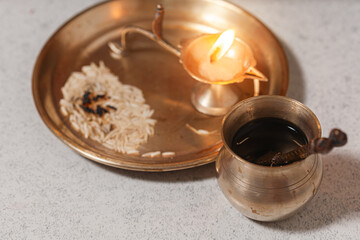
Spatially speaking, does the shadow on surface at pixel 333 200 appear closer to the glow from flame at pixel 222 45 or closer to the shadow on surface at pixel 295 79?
the shadow on surface at pixel 295 79

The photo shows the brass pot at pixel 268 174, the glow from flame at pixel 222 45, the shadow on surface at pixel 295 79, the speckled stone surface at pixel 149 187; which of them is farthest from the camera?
the shadow on surface at pixel 295 79

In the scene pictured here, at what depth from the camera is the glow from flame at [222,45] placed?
0.87 meters

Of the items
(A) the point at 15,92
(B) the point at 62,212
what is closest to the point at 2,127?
(A) the point at 15,92

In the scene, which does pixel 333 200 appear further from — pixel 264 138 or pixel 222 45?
pixel 222 45

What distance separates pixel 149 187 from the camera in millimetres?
831

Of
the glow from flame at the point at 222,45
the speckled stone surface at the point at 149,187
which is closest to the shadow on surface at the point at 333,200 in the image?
the speckled stone surface at the point at 149,187

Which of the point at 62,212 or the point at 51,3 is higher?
the point at 51,3

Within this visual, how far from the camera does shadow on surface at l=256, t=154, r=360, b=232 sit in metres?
0.77

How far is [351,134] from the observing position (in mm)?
906

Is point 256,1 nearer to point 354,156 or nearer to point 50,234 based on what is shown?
point 354,156

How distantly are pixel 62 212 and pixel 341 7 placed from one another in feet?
2.84

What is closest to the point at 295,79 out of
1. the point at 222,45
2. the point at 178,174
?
the point at 222,45

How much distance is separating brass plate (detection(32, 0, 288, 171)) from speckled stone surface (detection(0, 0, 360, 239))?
5 cm

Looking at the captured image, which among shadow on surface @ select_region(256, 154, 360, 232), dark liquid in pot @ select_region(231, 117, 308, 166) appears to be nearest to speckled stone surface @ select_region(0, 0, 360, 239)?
shadow on surface @ select_region(256, 154, 360, 232)
